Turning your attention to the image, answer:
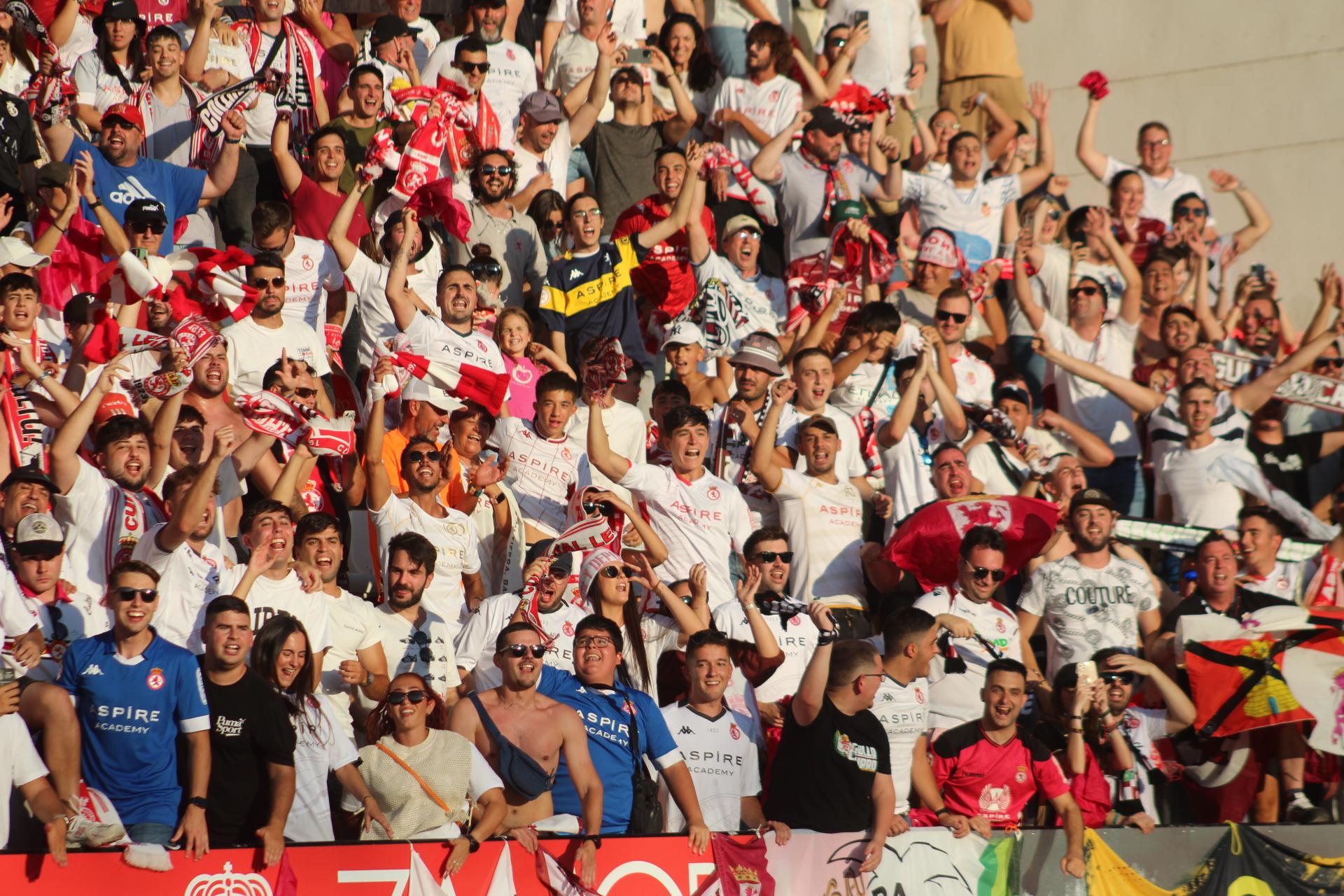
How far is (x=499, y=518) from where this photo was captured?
9.27 meters

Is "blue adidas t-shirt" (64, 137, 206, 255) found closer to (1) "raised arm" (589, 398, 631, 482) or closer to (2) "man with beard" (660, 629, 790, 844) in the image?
(1) "raised arm" (589, 398, 631, 482)

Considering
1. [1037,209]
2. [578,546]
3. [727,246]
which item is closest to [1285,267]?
[1037,209]

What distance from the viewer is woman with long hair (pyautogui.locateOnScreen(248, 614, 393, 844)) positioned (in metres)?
7.01

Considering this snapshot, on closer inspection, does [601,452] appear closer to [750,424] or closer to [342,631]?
[750,424]

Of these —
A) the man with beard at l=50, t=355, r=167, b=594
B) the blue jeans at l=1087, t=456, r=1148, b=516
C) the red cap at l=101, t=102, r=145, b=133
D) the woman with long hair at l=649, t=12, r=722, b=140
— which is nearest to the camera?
the man with beard at l=50, t=355, r=167, b=594

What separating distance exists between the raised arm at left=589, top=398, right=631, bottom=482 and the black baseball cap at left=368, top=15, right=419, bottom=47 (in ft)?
12.2

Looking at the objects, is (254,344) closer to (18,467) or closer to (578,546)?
(18,467)

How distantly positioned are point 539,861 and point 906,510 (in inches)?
168


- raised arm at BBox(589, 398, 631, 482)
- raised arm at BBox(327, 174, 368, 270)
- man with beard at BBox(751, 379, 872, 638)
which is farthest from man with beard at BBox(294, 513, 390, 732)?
man with beard at BBox(751, 379, 872, 638)

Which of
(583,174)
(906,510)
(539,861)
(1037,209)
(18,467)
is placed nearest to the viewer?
(539,861)

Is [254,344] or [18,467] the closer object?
[18,467]

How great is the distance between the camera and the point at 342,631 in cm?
805

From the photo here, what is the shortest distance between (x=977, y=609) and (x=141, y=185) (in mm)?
5466

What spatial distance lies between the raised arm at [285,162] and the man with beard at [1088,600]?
16.6 feet
